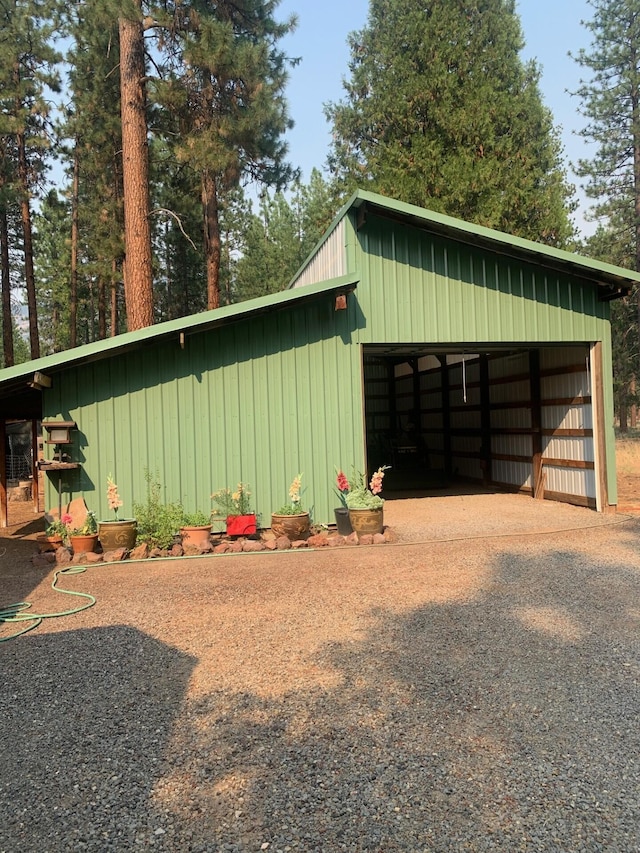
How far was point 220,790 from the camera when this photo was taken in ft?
7.06

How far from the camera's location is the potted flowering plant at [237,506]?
694 centimetres

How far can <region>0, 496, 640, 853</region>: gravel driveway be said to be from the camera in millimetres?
1957

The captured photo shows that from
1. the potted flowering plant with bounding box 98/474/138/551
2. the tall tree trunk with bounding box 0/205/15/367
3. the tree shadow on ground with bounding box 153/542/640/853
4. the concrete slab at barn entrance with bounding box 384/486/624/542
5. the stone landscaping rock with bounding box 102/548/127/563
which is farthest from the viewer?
the tall tree trunk with bounding box 0/205/15/367

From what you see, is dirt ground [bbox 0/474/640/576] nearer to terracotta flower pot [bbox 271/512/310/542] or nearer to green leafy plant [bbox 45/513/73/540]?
green leafy plant [bbox 45/513/73/540]

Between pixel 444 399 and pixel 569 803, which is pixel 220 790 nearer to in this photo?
pixel 569 803

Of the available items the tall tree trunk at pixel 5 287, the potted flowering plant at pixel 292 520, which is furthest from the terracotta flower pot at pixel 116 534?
the tall tree trunk at pixel 5 287

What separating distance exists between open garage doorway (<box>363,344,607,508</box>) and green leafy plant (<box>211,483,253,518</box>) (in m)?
2.81

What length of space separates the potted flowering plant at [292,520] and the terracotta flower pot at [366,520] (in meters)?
0.59

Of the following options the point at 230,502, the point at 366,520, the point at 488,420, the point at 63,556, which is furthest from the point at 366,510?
the point at 488,420

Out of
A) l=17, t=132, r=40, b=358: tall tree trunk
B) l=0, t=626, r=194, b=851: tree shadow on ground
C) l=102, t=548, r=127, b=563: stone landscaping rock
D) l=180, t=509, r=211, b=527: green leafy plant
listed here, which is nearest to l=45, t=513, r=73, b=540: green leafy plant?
l=102, t=548, r=127, b=563: stone landscaping rock

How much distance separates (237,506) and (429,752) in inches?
197

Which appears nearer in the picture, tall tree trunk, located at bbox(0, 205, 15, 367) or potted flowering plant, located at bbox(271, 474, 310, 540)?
potted flowering plant, located at bbox(271, 474, 310, 540)

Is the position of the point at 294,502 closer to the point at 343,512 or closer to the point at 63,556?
the point at 343,512

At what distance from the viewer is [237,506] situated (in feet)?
23.4
